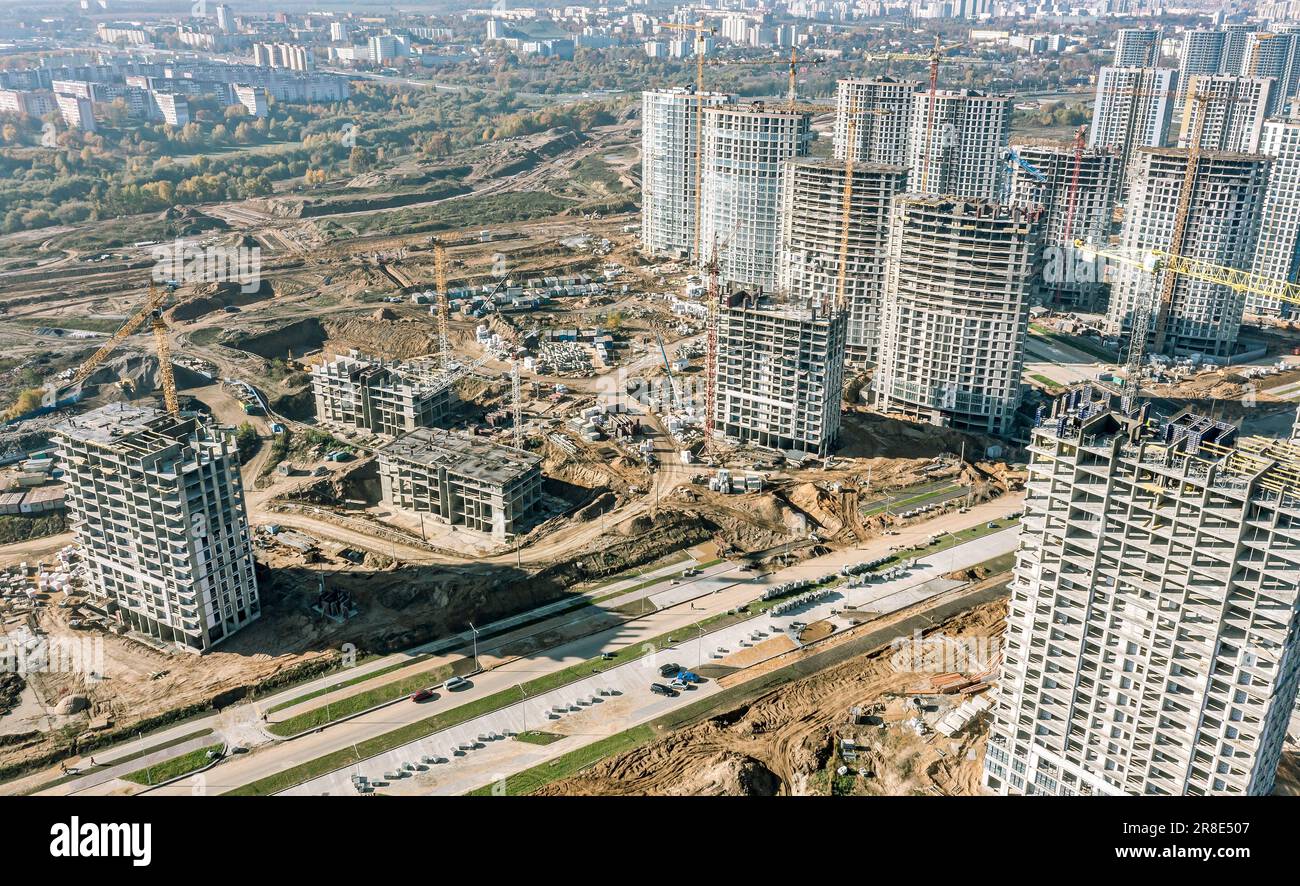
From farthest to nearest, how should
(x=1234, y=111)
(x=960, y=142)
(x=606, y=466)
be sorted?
(x=1234, y=111), (x=960, y=142), (x=606, y=466)

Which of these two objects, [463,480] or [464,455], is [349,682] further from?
[464,455]

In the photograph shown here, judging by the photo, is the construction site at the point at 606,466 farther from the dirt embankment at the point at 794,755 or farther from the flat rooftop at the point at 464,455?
the flat rooftop at the point at 464,455

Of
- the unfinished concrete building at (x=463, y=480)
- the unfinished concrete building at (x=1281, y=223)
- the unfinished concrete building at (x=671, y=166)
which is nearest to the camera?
the unfinished concrete building at (x=463, y=480)

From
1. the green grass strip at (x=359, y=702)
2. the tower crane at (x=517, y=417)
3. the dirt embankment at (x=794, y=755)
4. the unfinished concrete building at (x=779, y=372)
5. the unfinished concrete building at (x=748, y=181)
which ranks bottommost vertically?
the green grass strip at (x=359, y=702)

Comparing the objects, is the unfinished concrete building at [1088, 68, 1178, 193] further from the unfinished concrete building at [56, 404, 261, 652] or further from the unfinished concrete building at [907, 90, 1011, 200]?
the unfinished concrete building at [56, 404, 261, 652]

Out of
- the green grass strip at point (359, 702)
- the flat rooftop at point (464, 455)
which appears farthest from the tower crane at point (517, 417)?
the green grass strip at point (359, 702)

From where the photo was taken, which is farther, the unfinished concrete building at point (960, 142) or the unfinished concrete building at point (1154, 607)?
the unfinished concrete building at point (960, 142)
